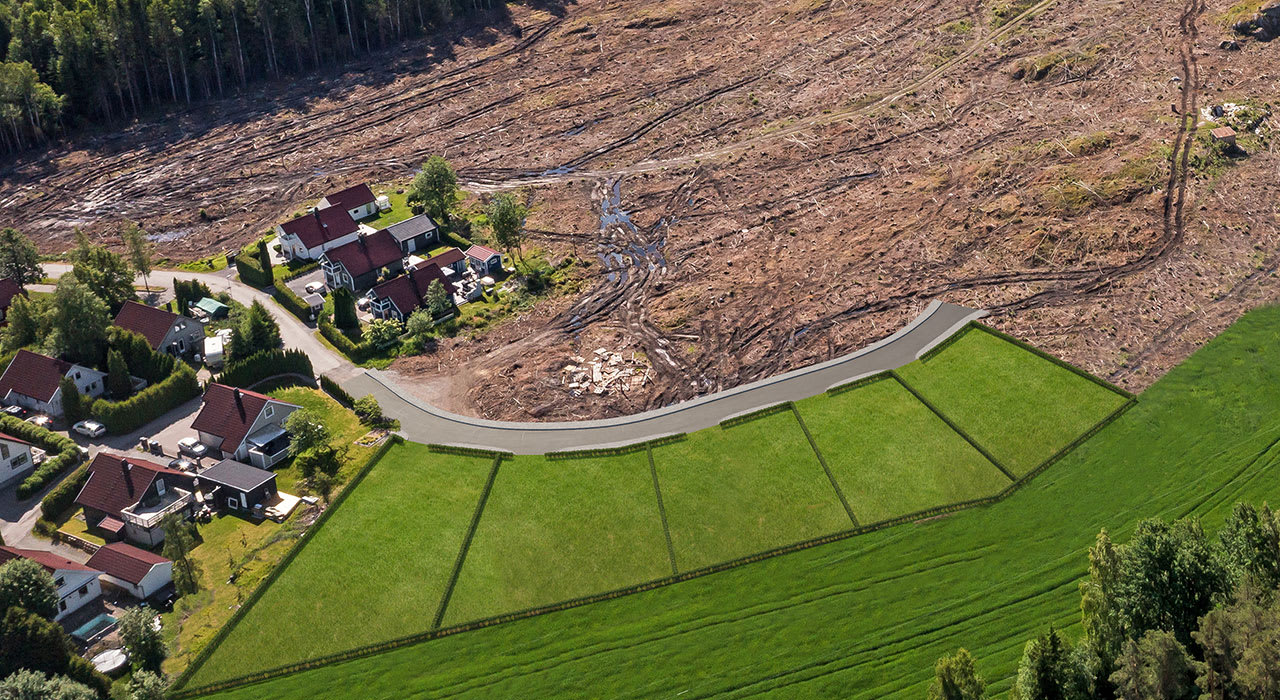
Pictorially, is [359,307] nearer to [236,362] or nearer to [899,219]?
[236,362]

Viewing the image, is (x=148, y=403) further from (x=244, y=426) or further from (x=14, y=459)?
(x=244, y=426)

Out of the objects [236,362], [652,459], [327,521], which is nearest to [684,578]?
[652,459]

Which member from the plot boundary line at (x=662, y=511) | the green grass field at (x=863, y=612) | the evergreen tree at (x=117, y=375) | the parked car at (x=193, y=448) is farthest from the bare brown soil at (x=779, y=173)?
the evergreen tree at (x=117, y=375)

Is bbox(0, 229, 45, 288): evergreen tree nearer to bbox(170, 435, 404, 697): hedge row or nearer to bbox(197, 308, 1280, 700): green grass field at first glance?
bbox(170, 435, 404, 697): hedge row

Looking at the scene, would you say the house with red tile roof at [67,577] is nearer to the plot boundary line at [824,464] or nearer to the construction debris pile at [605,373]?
the construction debris pile at [605,373]

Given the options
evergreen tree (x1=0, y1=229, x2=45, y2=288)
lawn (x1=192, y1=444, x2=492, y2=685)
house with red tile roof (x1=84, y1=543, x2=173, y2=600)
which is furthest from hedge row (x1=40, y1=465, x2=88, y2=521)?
evergreen tree (x1=0, y1=229, x2=45, y2=288)
